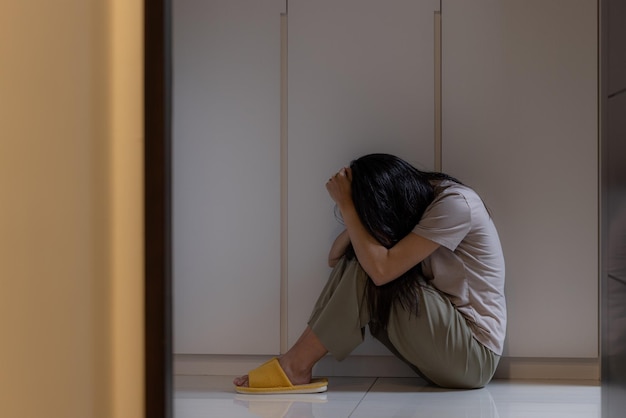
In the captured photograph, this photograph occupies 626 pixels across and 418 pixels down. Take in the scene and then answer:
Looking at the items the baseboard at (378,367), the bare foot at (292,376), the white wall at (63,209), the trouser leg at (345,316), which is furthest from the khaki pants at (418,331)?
the white wall at (63,209)

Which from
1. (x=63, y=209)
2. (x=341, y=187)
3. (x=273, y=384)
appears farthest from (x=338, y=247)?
(x=63, y=209)

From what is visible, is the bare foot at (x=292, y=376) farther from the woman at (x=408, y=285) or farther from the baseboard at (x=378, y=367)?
the baseboard at (x=378, y=367)

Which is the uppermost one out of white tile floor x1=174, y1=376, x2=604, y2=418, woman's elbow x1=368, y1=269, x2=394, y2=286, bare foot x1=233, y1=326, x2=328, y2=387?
woman's elbow x1=368, y1=269, x2=394, y2=286

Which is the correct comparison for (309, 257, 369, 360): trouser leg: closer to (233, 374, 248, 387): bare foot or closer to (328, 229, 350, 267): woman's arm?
(328, 229, 350, 267): woman's arm

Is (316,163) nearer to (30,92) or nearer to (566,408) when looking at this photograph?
(566,408)

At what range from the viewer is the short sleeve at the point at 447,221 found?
2.58 m

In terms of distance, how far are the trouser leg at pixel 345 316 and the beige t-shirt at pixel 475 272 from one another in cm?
24

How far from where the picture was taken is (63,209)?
3.39 ft

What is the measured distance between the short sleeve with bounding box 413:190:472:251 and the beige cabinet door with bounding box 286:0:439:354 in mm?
302

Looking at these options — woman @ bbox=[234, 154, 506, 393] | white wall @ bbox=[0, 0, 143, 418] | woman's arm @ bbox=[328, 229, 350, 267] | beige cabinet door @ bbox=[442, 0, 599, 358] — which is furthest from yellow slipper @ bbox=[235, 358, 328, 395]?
white wall @ bbox=[0, 0, 143, 418]

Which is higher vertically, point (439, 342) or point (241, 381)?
point (439, 342)

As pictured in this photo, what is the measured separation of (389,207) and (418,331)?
0.38 metres

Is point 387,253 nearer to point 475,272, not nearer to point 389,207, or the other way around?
point 389,207

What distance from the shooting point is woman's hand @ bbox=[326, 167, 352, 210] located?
2670 millimetres
